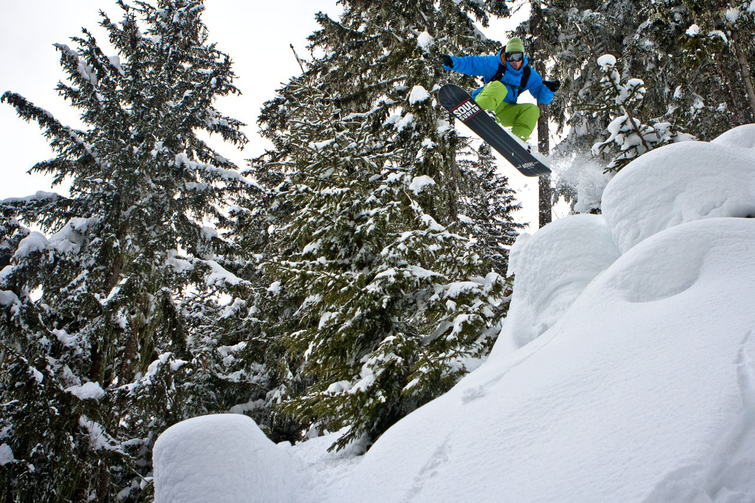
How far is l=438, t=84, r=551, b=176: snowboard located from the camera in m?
9.20

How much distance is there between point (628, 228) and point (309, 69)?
11841 millimetres

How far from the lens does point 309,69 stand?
14305mm

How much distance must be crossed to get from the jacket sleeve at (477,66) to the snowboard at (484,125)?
62 centimetres

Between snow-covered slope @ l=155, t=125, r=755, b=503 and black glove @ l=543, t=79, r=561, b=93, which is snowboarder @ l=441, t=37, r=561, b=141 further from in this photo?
snow-covered slope @ l=155, t=125, r=755, b=503

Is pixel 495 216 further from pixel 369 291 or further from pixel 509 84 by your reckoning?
pixel 369 291

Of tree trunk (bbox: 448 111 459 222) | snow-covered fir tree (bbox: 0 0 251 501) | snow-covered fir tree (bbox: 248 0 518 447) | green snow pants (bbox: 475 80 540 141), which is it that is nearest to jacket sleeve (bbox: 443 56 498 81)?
green snow pants (bbox: 475 80 540 141)

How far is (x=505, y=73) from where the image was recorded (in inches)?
348

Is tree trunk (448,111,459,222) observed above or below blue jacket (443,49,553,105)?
below

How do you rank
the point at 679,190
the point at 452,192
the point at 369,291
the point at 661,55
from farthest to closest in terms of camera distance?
the point at 661,55 < the point at 452,192 < the point at 369,291 < the point at 679,190

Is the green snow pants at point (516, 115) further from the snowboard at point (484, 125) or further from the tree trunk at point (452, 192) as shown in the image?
the tree trunk at point (452, 192)

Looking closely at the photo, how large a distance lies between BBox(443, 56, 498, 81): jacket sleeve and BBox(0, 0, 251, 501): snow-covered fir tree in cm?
633

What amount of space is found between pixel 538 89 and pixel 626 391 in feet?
26.7

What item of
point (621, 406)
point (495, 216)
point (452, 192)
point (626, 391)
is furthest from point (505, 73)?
point (495, 216)

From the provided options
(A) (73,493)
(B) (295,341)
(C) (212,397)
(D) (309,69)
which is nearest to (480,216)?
(D) (309,69)
